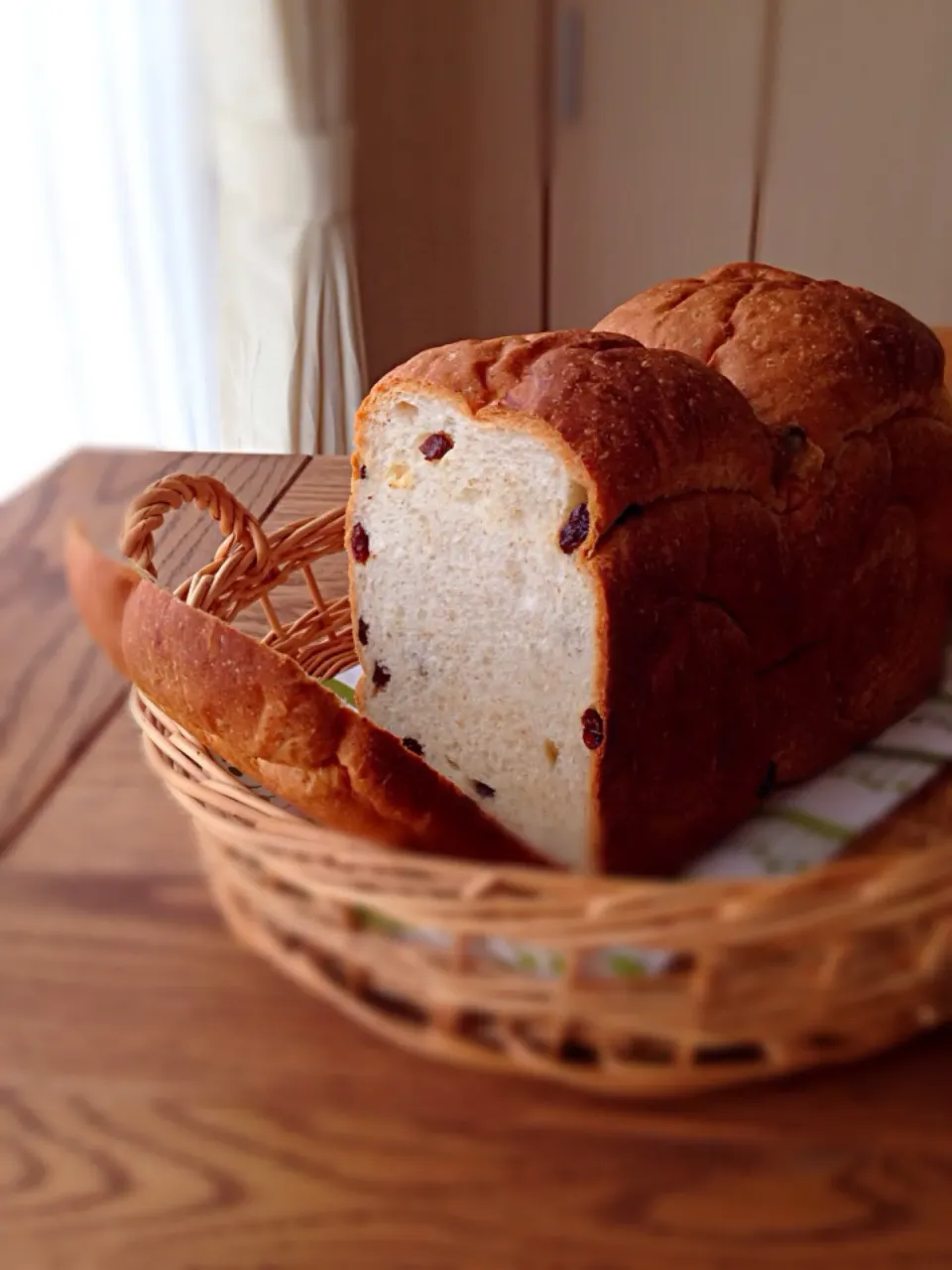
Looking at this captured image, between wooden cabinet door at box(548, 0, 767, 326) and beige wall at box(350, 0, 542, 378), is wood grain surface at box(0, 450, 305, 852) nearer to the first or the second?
beige wall at box(350, 0, 542, 378)

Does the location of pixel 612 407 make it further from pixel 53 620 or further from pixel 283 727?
pixel 53 620

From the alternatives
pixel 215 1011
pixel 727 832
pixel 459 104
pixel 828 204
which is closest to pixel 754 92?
pixel 828 204

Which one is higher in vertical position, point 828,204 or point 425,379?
point 425,379

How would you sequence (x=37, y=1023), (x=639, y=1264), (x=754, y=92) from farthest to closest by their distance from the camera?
(x=754, y=92)
(x=37, y=1023)
(x=639, y=1264)

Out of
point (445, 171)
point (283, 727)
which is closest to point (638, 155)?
point (445, 171)

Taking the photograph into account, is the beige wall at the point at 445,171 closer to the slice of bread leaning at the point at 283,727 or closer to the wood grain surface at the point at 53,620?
the wood grain surface at the point at 53,620

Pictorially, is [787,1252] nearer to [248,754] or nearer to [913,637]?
[248,754]
